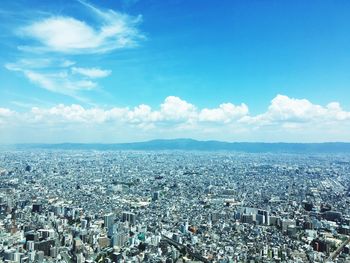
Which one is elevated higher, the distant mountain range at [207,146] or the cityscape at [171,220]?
the distant mountain range at [207,146]

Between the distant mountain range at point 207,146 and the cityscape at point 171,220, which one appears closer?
the cityscape at point 171,220

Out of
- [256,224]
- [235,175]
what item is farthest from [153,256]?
[235,175]

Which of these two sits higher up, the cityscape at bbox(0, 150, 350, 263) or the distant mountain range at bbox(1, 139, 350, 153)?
the distant mountain range at bbox(1, 139, 350, 153)

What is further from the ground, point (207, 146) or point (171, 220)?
point (207, 146)

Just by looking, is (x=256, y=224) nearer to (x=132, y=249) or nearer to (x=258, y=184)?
(x=132, y=249)

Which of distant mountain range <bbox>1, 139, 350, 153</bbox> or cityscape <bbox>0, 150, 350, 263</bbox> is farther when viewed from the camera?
distant mountain range <bbox>1, 139, 350, 153</bbox>

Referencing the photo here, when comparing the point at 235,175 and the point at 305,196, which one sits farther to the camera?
the point at 235,175

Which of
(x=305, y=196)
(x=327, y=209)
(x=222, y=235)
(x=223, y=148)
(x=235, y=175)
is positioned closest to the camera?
(x=222, y=235)

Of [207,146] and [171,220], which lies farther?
[207,146]
